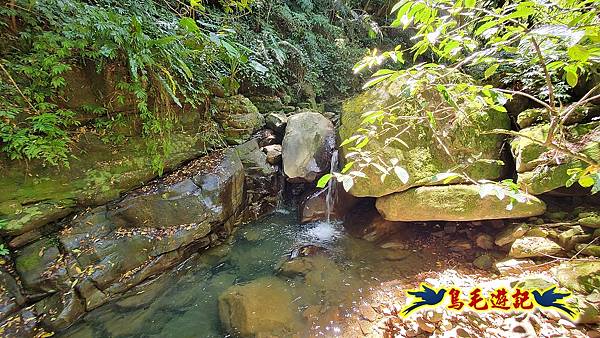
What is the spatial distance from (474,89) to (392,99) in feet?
9.85

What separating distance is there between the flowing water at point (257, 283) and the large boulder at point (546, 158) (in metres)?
1.72

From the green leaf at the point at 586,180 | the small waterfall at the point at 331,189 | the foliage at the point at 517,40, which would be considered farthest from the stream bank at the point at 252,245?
the green leaf at the point at 586,180

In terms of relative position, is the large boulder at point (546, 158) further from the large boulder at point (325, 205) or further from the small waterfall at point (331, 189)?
the small waterfall at point (331, 189)

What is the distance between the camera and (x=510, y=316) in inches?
105

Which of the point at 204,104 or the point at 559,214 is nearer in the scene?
the point at 559,214

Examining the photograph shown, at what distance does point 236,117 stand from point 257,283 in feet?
11.6

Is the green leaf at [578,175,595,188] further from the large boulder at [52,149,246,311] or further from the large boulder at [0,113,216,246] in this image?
the large boulder at [0,113,216,246]

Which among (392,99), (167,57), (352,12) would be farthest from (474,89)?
(352,12)

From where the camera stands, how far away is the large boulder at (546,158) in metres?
3.07

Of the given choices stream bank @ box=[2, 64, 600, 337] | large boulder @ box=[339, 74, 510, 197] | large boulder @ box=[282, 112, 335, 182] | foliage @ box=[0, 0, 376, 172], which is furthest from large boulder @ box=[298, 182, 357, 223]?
foliage @ box=[0, 0, 376, 172]

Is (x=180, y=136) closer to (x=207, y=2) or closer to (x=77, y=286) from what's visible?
(x=77, y=286)

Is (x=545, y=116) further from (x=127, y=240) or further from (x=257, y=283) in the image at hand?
(x=127, y=240)

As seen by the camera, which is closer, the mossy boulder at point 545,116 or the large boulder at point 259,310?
the large boulder at point 259,310

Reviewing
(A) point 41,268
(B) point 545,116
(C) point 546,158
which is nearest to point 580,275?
(C) point 546,158
